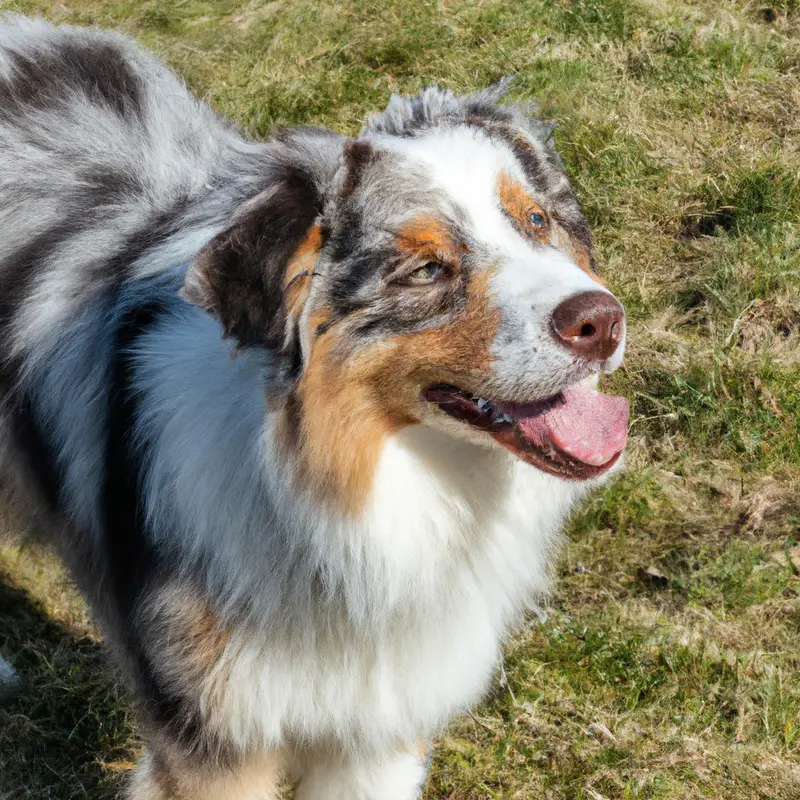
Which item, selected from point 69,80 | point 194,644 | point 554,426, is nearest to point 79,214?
point 69,80

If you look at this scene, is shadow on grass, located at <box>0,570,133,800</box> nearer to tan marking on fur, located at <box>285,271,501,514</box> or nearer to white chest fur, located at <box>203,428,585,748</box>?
white chest fur, located at <box>203,428,585,748</box>

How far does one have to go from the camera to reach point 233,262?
8.27 ft

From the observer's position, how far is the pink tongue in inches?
108

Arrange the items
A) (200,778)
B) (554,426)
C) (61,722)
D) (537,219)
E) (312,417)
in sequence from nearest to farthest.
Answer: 1. (312,417)
2. (554,426)
3. (537,219)
4. (200,778)
5. (61,722)

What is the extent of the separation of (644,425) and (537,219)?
85.1 inches

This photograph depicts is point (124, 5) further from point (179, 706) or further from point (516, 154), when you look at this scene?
point (179, 706)

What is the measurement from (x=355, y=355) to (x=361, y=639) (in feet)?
2.64

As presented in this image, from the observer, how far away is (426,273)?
269 centimetres

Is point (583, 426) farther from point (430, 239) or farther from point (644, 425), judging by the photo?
point (644, 425)

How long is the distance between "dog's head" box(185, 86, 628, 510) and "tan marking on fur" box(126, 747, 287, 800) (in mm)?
993

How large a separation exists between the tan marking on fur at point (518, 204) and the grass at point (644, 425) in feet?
6.44

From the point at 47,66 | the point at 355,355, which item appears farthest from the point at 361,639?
the point at 47,66

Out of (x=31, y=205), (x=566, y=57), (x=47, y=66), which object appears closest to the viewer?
(x=31, y=205)

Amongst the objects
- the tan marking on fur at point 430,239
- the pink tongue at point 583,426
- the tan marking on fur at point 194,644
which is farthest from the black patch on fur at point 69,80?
the pink tongue at point 583,426
